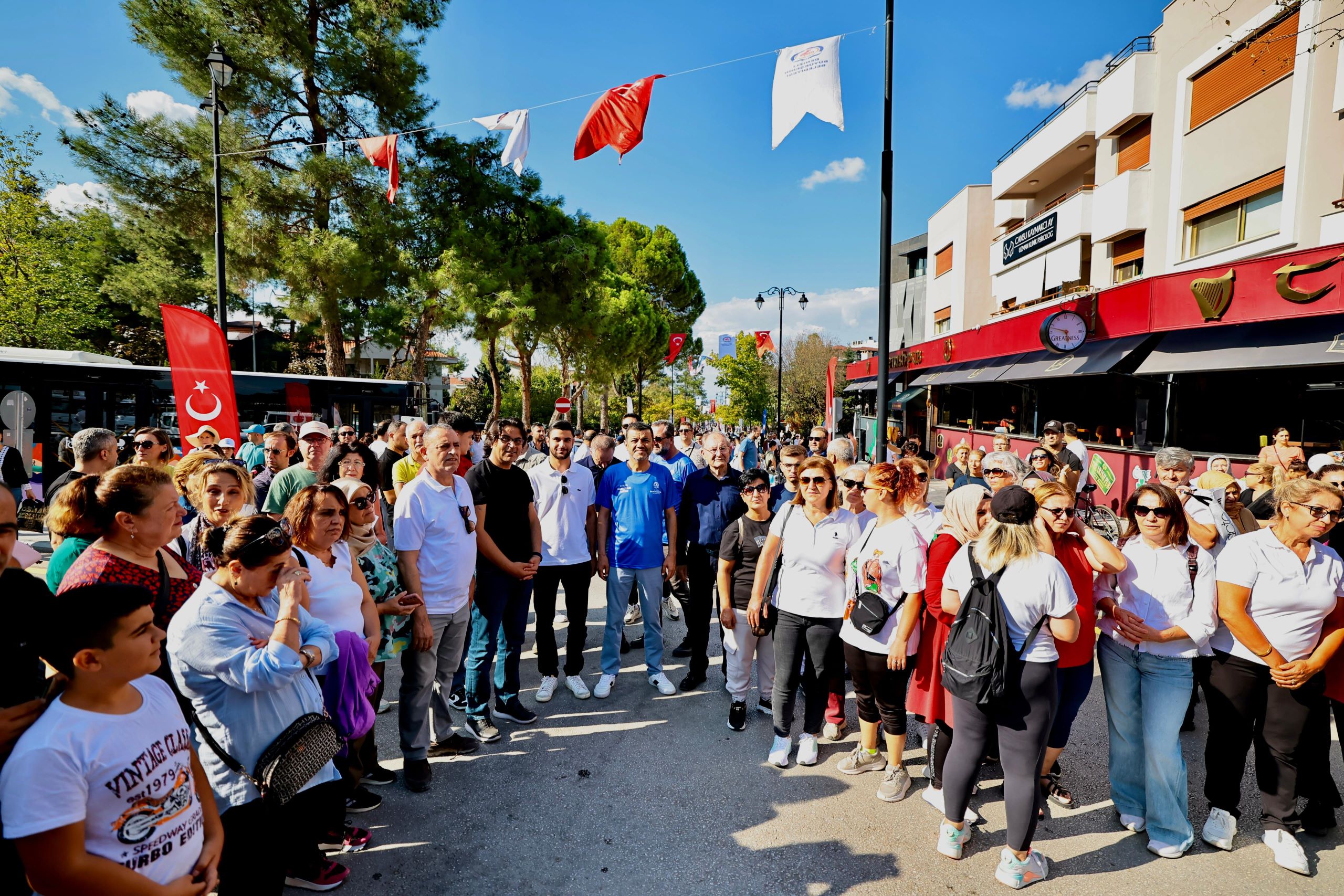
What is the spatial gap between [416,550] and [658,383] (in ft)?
201

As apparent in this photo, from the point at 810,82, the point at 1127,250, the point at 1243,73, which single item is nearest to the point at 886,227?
the point at 810,82

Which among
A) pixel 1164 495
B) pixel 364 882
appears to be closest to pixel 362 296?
pixel 364 882

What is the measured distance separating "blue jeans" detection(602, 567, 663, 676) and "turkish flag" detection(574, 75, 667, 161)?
5.34 metres

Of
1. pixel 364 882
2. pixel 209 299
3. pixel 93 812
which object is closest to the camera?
pixel 93 812

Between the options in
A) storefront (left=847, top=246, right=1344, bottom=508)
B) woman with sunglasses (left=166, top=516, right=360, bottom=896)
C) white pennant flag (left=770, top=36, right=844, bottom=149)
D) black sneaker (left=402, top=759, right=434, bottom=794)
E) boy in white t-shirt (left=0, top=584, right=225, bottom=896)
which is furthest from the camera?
storefront (left=847, top=246, right=1344, bottom=508)

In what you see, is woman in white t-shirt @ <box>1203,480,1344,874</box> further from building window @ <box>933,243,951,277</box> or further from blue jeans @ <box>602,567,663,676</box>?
building window @ <box>933,243,951,277</box>

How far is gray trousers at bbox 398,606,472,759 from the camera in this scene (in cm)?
354

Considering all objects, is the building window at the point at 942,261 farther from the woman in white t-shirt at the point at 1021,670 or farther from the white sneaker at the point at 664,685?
the woman in white t-shirt at the point at 1021,670

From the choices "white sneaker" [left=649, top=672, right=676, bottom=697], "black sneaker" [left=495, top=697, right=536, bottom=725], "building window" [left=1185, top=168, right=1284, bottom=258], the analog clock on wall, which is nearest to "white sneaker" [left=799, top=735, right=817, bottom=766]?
"white sneaker" [left=649, top=672, right=676, bottom=697]

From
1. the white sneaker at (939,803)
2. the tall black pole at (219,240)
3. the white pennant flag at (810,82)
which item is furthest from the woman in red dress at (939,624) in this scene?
the tall black pole at (219,240)

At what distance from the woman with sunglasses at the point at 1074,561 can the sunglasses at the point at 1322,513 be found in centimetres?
80

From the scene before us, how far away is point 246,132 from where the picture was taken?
16.2 meters

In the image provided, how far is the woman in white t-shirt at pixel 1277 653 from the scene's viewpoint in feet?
9.76

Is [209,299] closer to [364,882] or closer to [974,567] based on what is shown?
[364,882]
